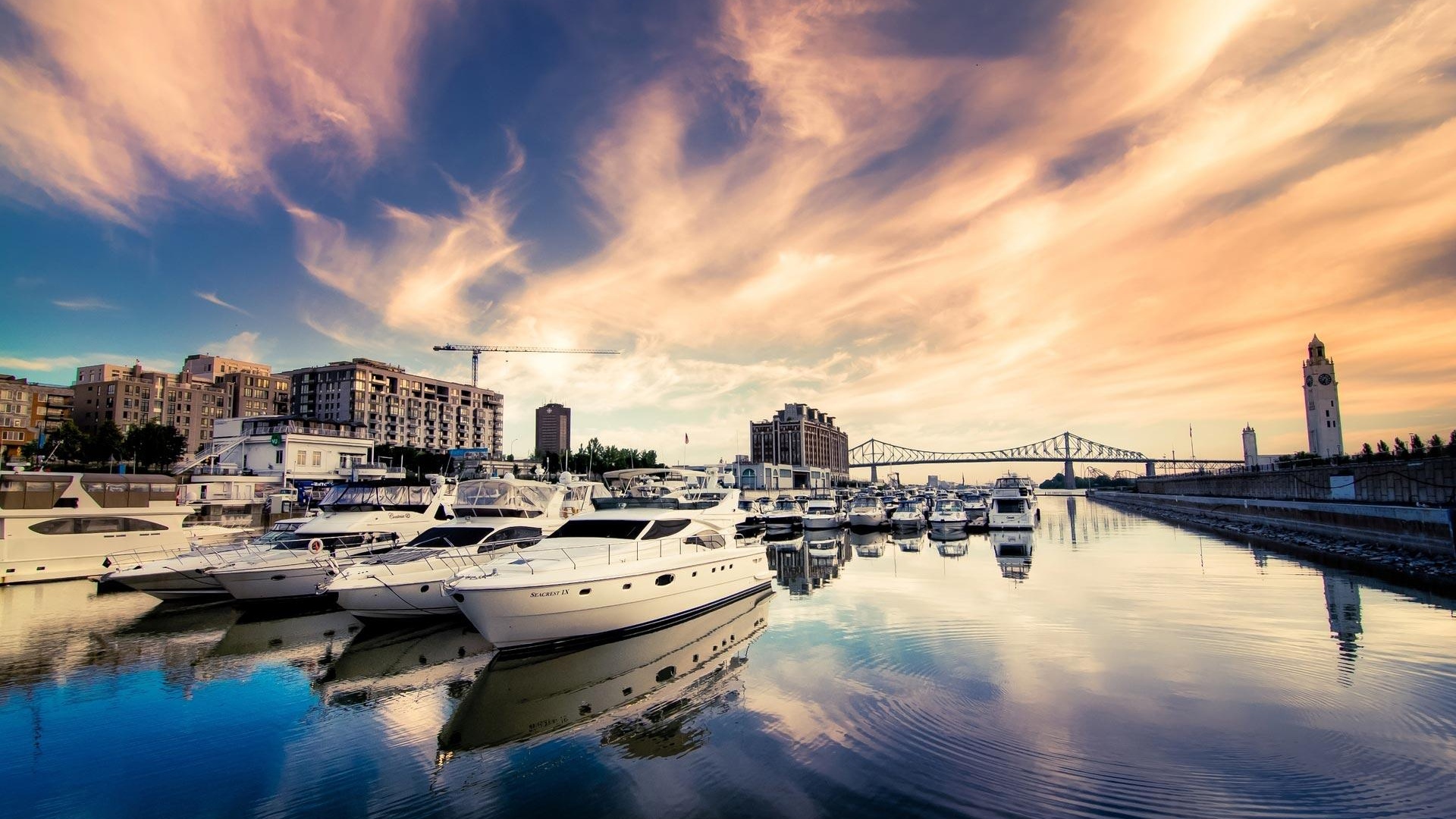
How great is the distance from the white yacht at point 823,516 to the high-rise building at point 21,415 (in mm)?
91538

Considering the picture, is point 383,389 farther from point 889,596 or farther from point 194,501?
point 889,596

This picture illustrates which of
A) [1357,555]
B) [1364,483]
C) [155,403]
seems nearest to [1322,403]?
[1364,483]

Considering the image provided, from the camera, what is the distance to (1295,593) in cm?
1978

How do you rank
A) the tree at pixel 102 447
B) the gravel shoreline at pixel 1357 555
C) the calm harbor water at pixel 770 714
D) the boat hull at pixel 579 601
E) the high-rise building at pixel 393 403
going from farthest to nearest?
the high-rise building at pixel 393 403, the tree at pixel 102 447, the gravel shoreline at pixel 1357 555, the boat hull at pixel 579 601, the calm harbor water at pixel 770 714

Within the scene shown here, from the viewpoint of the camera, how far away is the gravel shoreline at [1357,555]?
21.2 m

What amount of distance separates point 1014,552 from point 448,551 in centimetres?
2686

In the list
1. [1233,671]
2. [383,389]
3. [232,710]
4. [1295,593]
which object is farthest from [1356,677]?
[383,389]

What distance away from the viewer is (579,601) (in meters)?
13.8

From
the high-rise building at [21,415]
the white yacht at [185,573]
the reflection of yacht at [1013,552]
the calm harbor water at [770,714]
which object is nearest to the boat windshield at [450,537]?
the calm harbor water at [770,714]

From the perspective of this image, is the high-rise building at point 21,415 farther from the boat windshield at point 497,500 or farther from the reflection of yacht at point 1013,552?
the reflection of yacht at point 1013,552

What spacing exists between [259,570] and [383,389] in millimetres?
119973

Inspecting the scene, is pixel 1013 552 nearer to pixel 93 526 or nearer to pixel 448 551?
pixel 448 551

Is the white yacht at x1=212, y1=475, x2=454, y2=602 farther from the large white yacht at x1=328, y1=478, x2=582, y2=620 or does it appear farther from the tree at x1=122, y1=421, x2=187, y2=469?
the tree at x1=122, y1=421, x2=187, y2=469

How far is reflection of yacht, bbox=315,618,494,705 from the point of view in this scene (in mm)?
12023
